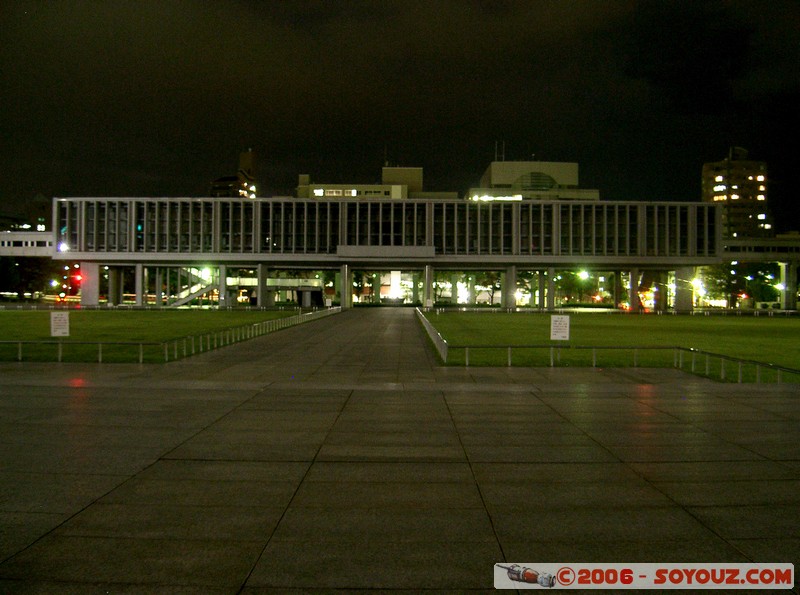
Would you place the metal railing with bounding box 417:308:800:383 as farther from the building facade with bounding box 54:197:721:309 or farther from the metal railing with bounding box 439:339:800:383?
the building facade with bounding box 54:197:721:309

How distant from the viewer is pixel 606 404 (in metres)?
15.2

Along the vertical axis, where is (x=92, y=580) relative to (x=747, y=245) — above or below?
below

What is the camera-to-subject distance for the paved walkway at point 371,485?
6043mm

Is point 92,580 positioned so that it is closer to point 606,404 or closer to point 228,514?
point 228,514

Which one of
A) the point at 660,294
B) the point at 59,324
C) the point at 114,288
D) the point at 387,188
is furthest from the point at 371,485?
the point at 387,188

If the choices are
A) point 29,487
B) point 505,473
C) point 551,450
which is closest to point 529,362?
point 551,450

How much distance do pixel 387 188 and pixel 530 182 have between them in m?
32.4

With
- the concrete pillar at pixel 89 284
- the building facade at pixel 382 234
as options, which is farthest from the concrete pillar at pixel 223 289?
the concrete pillar at pixel 89 284

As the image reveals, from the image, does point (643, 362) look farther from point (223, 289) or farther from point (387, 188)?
point (387, 188)

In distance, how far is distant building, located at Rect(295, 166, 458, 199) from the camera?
451 feet

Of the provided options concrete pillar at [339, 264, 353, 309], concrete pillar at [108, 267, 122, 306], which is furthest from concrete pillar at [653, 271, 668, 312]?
concrete pillar at [108, 267, 122, 306]

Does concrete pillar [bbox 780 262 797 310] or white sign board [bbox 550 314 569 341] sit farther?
concrete pillar [bbox 780 262 797 310]

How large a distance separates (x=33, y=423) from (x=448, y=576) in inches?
389

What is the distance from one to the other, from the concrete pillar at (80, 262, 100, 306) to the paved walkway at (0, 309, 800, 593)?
86866mm
